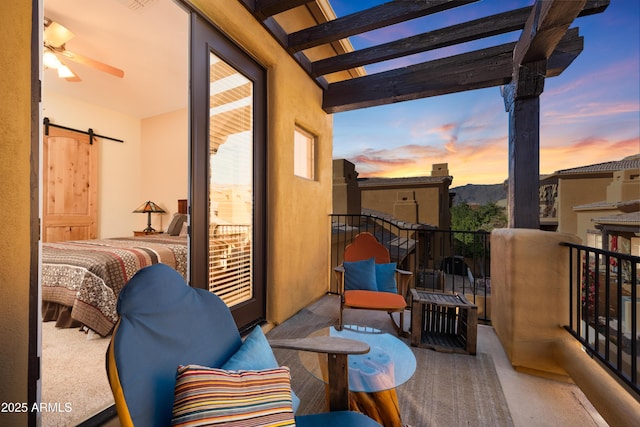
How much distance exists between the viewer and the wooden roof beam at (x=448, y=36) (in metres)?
2.23

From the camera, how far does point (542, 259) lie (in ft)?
6.68

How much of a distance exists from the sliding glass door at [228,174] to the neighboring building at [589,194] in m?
13.6

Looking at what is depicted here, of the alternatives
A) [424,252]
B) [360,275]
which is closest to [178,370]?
[360,275]

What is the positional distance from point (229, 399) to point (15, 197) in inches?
42.6

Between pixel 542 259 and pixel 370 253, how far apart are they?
155cm

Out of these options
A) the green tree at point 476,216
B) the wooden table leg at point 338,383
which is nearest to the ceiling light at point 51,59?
the wooden table leg at point 338,383

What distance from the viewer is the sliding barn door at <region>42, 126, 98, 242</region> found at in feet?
15.2

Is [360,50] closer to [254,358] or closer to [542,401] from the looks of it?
[254,358]

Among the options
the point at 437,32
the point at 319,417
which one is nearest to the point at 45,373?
the point at 319,417

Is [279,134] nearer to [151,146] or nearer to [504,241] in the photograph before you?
[504,241]

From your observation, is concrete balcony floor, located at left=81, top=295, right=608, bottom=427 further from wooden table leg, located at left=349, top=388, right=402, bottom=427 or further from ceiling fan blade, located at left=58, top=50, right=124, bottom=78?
ceiling fan blade, located at left=58, top=50, right=124, bottom=78

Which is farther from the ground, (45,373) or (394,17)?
(394,17)

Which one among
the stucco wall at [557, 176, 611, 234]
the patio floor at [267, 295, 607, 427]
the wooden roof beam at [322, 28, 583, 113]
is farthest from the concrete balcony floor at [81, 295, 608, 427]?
the stucco wall at [557, 176, 611, 234]

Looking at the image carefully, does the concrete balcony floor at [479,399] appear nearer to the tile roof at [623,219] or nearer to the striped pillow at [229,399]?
the striped pillow at [229,399]
